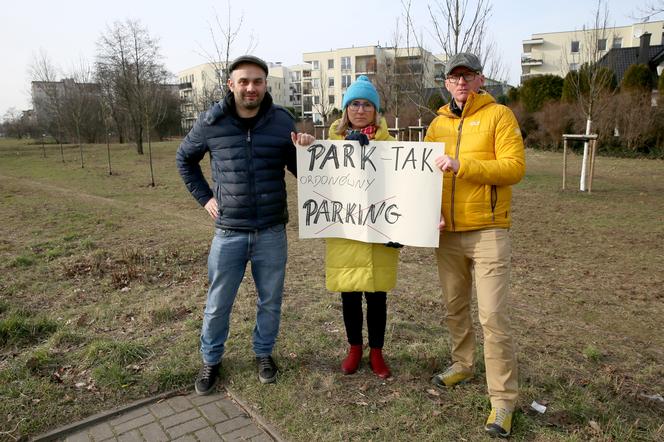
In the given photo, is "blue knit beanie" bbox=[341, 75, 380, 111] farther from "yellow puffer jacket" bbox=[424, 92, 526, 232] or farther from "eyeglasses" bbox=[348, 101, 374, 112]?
"yellow puffer jacket" bbox=[424, 92, 526, 232]

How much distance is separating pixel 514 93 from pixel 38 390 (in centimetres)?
3177

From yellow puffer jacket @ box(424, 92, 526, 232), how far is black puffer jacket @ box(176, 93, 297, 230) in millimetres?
1118

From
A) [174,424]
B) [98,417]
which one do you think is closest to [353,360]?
[174,424]

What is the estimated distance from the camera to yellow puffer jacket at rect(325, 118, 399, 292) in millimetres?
3195

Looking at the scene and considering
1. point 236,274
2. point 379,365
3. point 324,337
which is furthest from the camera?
point 324,337

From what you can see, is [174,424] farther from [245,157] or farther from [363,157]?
[363,157]

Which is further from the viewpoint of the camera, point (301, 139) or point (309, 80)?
point (309, 80)

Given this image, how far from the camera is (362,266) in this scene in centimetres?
322

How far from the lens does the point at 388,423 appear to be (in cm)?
296

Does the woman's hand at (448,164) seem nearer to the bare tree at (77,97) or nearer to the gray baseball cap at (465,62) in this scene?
the gray baseball cap at (465,62)

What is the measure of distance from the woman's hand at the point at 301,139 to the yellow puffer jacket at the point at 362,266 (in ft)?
0.57

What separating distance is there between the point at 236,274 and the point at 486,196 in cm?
179

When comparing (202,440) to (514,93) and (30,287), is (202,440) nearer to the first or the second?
(30,287)

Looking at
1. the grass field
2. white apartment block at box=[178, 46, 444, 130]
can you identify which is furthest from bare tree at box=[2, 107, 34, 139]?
the grass field
